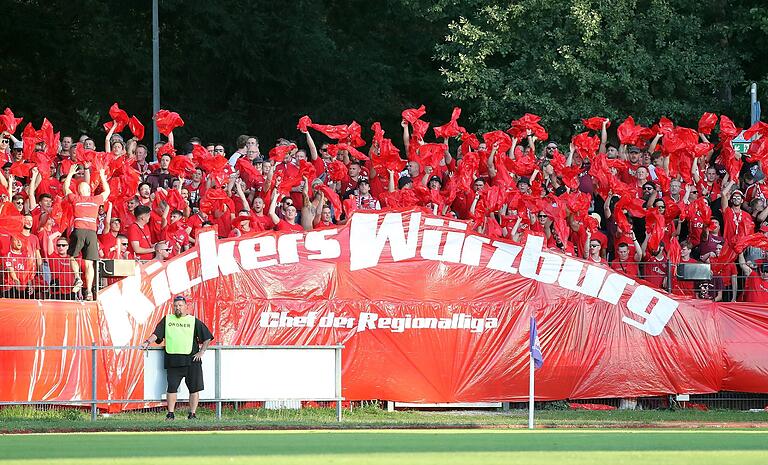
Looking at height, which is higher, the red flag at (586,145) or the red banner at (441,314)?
the red flag at (586,145)

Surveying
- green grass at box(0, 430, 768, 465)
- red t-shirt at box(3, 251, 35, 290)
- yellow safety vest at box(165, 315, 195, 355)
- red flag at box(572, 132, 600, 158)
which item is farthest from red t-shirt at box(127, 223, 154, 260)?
red flag at box(572, 132, 600, 158)

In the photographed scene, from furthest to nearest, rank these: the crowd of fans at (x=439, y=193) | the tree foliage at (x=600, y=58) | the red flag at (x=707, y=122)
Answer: the tree foliage at (x=600, y=58), the red flag at (x=707, y=122), the crowd of fans at (x=439, y=193)

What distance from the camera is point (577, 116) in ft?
107

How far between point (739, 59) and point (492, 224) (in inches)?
509

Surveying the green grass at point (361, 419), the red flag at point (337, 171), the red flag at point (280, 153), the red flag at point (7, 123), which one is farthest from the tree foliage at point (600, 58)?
the red flag at point (7, 123)

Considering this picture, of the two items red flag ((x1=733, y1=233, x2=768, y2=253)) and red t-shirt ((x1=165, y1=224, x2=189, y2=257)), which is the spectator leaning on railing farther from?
red flag ((x1=733, y1=233, x2=768, y2=253))

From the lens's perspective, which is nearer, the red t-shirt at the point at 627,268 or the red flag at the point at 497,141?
the red t-shirt at the point at 627,268

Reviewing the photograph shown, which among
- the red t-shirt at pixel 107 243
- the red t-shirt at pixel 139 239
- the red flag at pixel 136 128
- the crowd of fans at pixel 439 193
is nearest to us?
the red t-shirt at pixel 107 243

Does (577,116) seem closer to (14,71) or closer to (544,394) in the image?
(544,394)

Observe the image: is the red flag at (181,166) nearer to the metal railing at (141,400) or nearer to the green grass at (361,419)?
the metal railing at (141,400)

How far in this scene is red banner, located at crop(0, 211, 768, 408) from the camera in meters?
21.2

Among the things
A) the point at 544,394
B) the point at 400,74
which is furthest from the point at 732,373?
the point at 400,74

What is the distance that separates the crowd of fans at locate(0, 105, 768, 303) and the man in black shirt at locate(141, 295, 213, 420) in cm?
168

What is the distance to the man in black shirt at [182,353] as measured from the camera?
1975 centimetres
